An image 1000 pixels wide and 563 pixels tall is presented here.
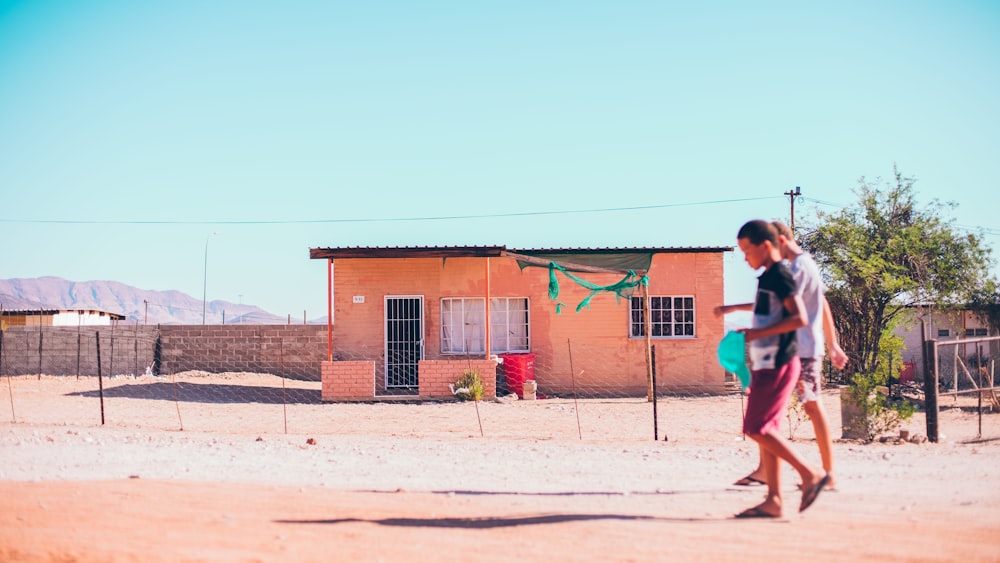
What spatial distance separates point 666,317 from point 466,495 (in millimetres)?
13929

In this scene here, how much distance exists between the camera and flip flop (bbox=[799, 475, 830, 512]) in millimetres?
5023

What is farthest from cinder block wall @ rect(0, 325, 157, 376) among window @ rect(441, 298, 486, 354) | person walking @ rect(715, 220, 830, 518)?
person walking @ rect(715, 220, 830, 518)

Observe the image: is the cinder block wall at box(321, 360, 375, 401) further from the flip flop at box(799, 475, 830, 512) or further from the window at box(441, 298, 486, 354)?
the flip flop at box(799, 475, 830, 512)

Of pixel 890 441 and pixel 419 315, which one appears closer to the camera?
pixel 890 441

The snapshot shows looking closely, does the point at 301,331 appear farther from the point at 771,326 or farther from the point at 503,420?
the point at 771,326

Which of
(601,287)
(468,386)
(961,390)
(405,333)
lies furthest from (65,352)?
(961,390)

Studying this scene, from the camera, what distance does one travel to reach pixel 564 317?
19594 millimetres

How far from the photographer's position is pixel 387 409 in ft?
52.5

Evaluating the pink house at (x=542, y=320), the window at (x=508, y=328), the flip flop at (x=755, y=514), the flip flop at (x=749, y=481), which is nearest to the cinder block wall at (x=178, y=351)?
the pink house at (x=542, y=320)

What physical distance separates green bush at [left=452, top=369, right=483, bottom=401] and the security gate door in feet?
6.95

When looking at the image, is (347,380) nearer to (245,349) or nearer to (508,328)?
(508,328)

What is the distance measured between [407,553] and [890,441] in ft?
24.0

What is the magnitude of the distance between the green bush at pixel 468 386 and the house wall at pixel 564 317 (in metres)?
1.95

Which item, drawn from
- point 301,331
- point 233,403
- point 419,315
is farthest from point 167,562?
point 301,331
